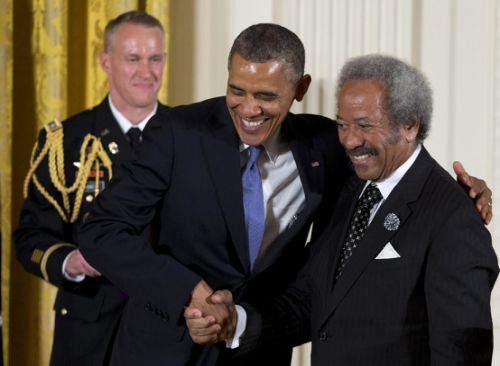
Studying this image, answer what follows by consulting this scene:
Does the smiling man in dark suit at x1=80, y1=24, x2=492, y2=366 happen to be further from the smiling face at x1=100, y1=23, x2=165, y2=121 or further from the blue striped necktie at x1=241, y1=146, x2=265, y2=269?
the smiling face at x1=100, y1=23, x2=165, y2=121

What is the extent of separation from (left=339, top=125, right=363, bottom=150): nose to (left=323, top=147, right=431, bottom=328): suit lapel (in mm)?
124

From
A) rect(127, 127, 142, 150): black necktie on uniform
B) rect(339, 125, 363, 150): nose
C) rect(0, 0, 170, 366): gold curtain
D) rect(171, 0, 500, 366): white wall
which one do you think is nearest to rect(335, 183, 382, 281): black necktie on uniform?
rect(339, 125, 363, 150): nose

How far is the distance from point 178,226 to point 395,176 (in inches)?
20.6

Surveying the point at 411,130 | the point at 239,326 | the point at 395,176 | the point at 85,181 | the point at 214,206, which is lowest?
the point at 239,326

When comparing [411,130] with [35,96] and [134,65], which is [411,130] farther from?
[35,96]

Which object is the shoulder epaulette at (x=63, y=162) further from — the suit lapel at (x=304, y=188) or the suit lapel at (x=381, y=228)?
the suit lapel at (x=381, y=228)

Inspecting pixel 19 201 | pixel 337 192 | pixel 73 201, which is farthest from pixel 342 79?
pixel 19 201

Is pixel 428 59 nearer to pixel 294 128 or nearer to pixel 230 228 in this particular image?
pixel 294 128

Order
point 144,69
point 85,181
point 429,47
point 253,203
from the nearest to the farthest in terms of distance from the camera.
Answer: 1. point 253,203
2. point 85,181
3. point 144,69
4. point 429,47

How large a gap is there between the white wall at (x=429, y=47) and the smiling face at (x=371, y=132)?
128cm

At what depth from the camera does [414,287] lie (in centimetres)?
204

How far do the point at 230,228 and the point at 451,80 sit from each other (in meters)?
1.61

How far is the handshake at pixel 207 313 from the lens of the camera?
2211mm

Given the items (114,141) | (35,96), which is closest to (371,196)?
(114,141)
